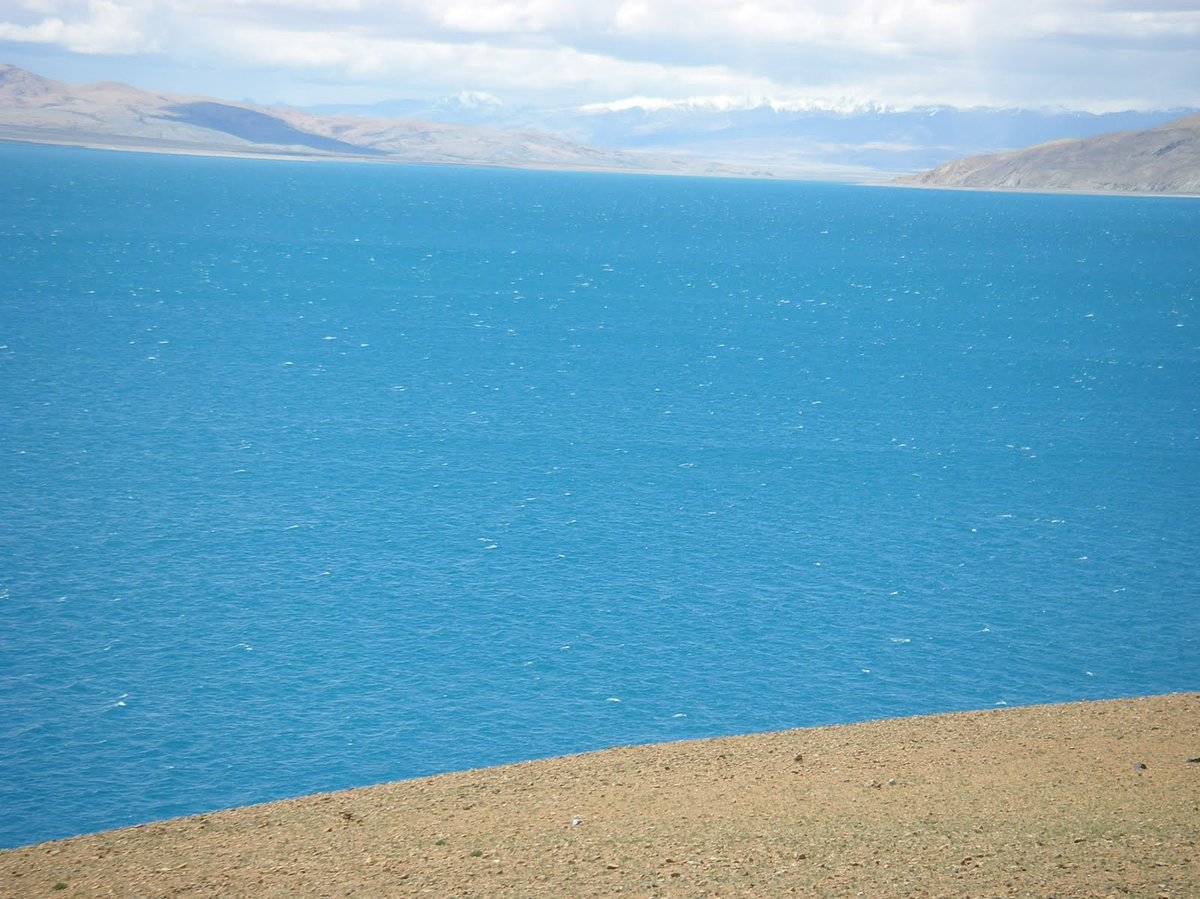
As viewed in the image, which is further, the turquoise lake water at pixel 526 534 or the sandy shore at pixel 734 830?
the turquoise lake water at pixel 526 534

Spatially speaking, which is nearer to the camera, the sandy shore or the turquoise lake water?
the sandy shore

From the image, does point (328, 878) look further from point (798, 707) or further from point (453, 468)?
point (453, 468)

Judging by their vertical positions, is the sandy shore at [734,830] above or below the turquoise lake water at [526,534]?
above

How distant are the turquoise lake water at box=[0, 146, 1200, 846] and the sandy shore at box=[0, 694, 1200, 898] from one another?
8.01 metres

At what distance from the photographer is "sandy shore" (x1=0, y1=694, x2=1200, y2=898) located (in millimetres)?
15672

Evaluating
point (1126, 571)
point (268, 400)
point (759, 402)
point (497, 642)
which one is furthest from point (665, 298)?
point (497, 642)

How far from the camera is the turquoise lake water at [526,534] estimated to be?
101ft

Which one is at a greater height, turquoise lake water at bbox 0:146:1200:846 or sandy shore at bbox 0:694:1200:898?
sandy shore at bbox 0:694:1200:898

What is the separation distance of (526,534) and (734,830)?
26.8 m

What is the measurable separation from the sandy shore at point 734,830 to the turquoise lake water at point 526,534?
8.01m

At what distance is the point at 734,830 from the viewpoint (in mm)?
17672

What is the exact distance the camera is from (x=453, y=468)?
51.5 meters

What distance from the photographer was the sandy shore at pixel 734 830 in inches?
617

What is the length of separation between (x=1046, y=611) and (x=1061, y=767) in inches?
759
